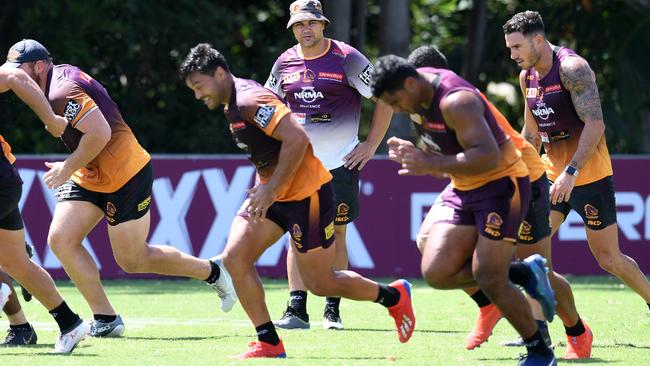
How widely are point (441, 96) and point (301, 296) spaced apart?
349cm

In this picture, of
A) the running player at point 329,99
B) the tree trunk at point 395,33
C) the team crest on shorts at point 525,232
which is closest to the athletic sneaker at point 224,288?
the running player at point 329,99

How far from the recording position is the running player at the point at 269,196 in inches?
293

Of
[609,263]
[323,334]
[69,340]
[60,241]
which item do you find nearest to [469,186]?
[609,263]

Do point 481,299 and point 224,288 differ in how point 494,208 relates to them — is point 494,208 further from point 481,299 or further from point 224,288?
point 224,288

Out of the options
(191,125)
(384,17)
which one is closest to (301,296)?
(384,17)

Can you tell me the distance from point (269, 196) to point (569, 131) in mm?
2689

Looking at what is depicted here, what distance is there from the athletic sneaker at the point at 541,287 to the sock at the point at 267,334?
1576 mm

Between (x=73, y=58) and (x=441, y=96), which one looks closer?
(x=441, y=96)

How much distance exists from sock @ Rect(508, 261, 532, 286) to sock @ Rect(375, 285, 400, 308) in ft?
3.65

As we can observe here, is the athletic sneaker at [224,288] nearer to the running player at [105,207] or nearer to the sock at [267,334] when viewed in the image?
the running player at [105,207]

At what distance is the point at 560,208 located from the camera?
359 inches

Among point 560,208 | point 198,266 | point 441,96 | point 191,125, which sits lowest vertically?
point 191,125

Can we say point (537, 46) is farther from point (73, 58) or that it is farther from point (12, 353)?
point (73, 58)

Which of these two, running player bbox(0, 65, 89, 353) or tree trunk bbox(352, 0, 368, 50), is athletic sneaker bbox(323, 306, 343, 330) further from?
tree trunk bbox(352, 0, 368, 50)
